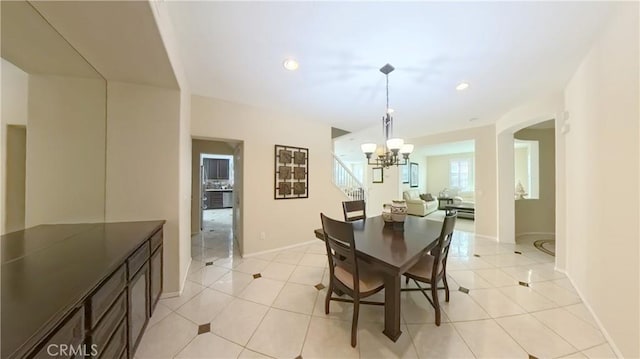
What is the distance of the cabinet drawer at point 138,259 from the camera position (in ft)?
4.71

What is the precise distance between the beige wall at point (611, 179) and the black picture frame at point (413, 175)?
21.0ft

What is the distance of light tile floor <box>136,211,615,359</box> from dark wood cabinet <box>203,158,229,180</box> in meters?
6.38

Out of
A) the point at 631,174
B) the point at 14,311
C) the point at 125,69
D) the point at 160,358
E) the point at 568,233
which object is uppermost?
the point at 125,69

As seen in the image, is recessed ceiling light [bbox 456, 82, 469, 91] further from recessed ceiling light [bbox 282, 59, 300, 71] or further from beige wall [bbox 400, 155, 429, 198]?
beige wall [bbox 400, 155, 429, 198]

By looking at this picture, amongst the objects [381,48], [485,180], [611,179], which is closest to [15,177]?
[381,48]

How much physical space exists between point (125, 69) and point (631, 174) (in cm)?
400

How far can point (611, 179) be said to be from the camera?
1.68 metres

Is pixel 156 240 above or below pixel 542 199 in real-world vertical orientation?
below

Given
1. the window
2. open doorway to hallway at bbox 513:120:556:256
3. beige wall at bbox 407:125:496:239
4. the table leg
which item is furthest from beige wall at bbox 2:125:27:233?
the window

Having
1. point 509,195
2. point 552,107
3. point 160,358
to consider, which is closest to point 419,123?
point 552,107

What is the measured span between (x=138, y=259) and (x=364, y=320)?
1904 mm

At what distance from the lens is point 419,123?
4457 millimetres

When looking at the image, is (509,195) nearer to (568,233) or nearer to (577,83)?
(568,233)

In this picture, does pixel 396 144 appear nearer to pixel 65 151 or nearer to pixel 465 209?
pixel 65 151
